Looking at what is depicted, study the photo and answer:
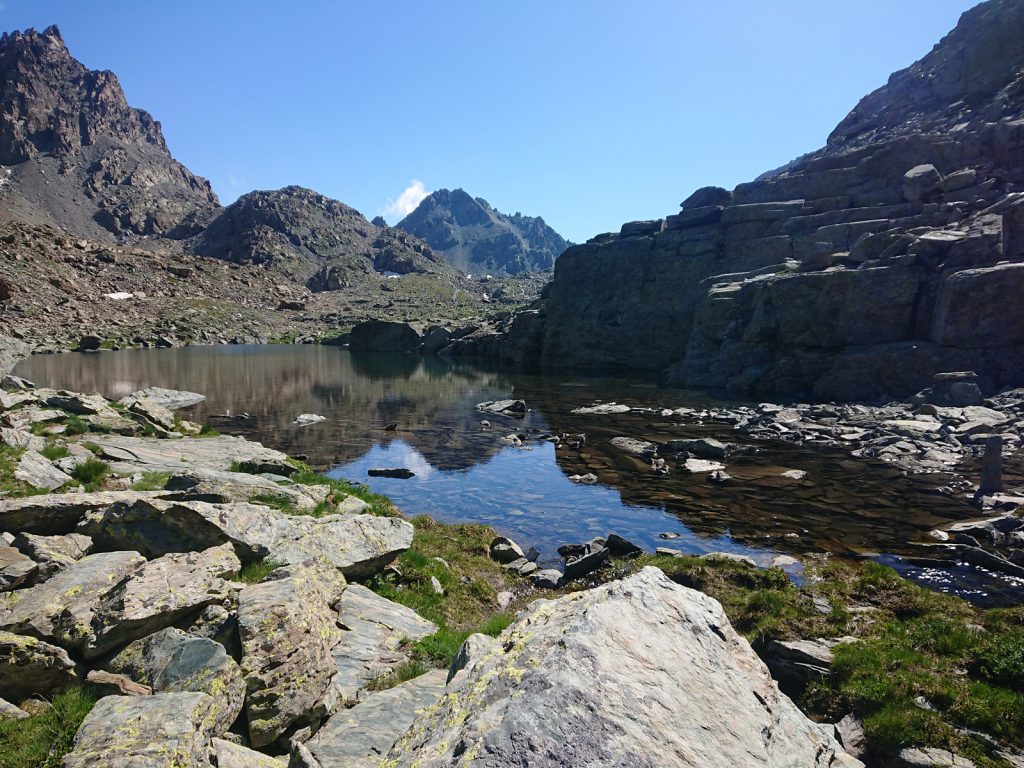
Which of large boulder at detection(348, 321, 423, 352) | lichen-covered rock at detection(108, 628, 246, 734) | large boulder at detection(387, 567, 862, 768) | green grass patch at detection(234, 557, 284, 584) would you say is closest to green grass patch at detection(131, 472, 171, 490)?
green grass patch at detection(234, 557, 284, 584)

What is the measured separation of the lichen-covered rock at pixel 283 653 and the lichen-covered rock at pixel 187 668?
0.85 feet

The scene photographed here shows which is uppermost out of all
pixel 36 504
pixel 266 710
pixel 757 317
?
pixel 757 317

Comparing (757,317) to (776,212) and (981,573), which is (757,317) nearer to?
(776,212)

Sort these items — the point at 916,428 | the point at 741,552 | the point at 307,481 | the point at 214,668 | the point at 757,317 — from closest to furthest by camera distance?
1. the point at 214,668
2. the point at 741,552
3. the point at 307,481
4. the point at 916,428
5. the point at 757,317

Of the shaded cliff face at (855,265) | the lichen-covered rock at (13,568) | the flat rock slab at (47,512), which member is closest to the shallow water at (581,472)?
the shaded cliff face at (855,265)

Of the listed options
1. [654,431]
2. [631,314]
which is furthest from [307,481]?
[631,314]

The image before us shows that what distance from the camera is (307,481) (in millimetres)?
20766

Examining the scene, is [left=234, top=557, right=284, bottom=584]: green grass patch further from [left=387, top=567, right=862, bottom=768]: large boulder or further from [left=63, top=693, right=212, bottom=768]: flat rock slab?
[left=387, top=567, right=862, bottom=768]: large boulder

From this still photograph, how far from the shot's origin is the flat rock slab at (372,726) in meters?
6.32

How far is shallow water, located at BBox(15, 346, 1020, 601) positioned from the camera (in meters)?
20.2

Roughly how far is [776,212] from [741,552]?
228 ft

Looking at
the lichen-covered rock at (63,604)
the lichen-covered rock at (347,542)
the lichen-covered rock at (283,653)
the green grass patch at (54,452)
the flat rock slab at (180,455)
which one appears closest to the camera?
the lichen-covered rock at (283,653)

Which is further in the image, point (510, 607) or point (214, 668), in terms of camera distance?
point (510, 607)

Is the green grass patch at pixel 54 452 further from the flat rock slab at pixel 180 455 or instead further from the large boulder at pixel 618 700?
the large boulder at pixel 618 700
